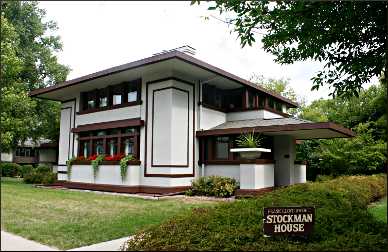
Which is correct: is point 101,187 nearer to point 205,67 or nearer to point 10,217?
point 205,67

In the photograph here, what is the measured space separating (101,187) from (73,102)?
5850 mm

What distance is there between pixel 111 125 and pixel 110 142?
809 millimetres

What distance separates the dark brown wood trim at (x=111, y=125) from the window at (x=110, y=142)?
0.26 meters

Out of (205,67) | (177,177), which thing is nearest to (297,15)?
(205,67)

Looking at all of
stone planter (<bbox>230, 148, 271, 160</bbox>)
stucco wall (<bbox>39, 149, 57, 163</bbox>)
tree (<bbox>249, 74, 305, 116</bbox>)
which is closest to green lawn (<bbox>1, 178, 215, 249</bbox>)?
stone planter (<bbox>230, 148, 271, 160</bbox>)

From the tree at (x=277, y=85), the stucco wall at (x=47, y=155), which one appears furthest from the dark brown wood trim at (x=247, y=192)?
the tree at (x=277, y=85)

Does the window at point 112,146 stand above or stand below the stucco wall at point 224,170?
above

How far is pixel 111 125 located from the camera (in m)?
→ 16.0

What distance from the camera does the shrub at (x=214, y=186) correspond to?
1331 centimetres

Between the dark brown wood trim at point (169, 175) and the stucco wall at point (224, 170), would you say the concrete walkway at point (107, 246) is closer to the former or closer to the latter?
the dark brown wood trim at point (169, 175)

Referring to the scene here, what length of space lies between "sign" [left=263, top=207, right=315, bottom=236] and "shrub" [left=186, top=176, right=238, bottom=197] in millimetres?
8293

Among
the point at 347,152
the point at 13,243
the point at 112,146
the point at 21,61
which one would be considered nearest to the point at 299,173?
the point at 347,152

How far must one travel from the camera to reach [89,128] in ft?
56.6

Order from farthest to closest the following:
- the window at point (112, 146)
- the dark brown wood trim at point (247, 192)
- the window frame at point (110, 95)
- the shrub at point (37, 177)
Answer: the window at point (112, 146) → the window frame at point (110, 95) → the dark brown wood trim at point (247, 192) → the shrub at point (37, 177)
